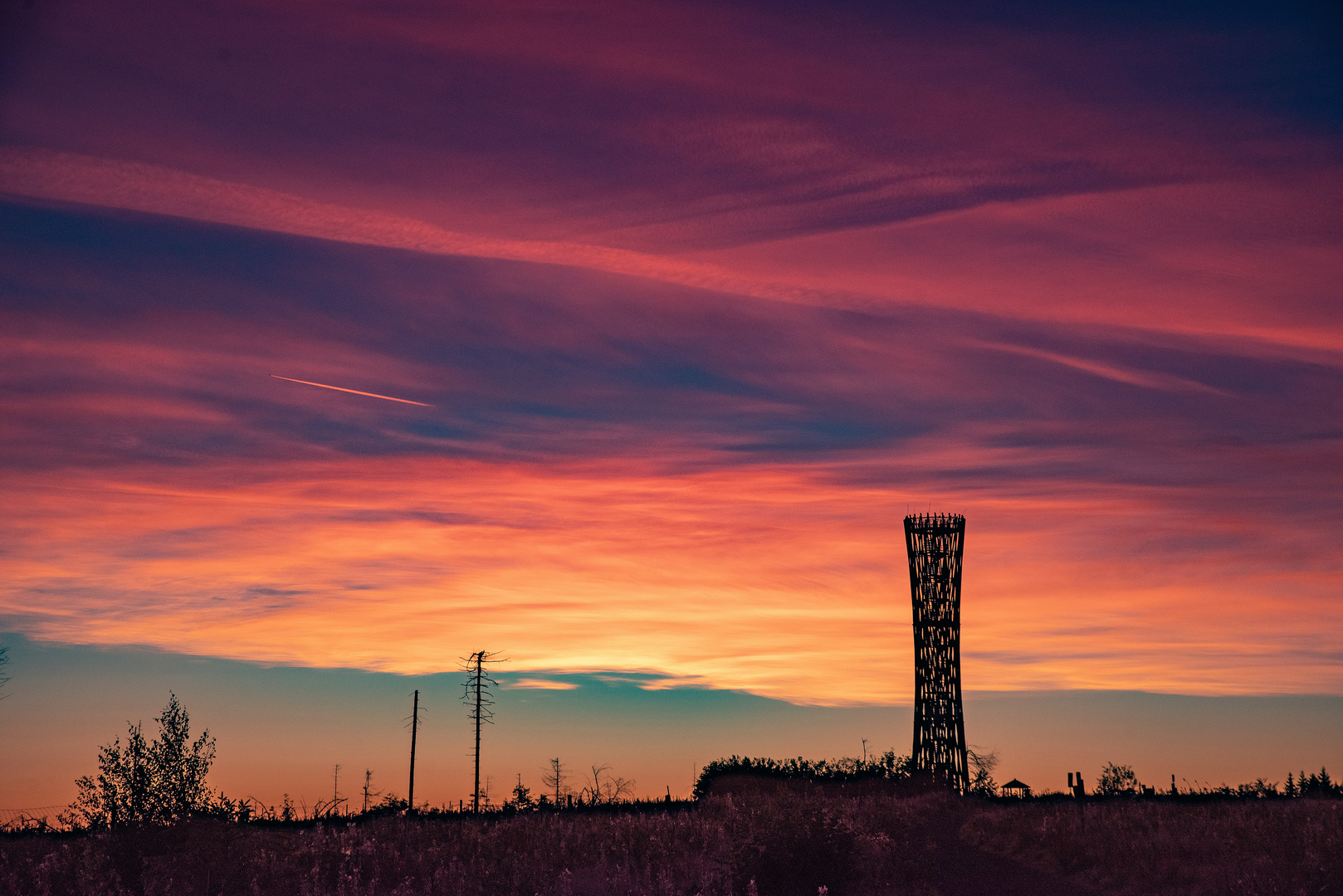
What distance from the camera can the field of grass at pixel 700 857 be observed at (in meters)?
21.0

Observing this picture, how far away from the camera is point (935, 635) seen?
52062 millimetres

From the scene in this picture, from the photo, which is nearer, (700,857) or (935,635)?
(700,857)

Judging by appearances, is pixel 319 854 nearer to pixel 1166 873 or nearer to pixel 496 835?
pixel 496 835

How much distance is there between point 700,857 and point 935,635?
31605mm

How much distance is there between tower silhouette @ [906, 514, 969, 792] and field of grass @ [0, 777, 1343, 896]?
69.9 ft

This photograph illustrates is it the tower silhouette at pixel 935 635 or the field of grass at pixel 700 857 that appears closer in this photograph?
the field of grass at pixel 700 857

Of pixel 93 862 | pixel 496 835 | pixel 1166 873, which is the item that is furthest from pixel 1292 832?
pixel 93 862

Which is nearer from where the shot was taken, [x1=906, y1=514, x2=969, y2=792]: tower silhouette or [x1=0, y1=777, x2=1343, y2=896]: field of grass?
[x1=0, y1=777, x2=1343, y2=896]: field of grass

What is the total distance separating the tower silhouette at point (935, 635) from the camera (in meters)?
51.4

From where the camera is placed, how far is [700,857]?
2328 cm

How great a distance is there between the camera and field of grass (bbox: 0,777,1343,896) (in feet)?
68.9

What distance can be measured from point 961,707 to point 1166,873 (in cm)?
3025

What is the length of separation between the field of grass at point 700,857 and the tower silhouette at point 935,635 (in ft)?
69.9

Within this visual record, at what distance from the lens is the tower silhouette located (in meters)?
51.4
